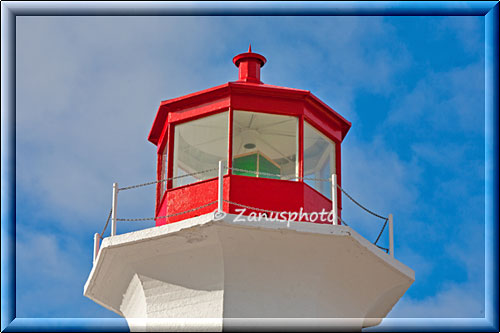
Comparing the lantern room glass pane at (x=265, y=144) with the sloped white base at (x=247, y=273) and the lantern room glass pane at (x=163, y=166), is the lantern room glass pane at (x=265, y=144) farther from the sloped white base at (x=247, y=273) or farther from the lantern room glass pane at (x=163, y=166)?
the sloped white base at (x=247, y=273)

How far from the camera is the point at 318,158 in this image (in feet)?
48.6

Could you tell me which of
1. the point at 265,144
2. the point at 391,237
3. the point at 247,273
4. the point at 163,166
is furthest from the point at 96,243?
the point at 391,237

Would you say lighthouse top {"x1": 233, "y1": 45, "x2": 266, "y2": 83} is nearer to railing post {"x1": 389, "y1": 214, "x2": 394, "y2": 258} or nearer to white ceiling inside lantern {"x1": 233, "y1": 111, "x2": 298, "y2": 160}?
white ceiling inside lantern {"x1": 233, "y1": 111, "x2": 298, "y2": 160}

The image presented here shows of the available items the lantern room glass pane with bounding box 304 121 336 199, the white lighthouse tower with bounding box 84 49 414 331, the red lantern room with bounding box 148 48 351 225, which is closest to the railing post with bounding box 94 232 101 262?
the white lighthouse tower with bounding box 84 49 414 331

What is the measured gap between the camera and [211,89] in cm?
1434

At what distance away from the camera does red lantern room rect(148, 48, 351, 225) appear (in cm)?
1377

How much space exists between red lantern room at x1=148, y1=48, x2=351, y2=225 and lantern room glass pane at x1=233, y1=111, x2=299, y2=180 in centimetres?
1

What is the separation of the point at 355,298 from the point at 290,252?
4.06 ft

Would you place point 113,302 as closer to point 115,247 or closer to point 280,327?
point 115,247

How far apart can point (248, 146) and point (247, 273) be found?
94.6 inches

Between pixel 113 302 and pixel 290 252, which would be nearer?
pixel 290 252

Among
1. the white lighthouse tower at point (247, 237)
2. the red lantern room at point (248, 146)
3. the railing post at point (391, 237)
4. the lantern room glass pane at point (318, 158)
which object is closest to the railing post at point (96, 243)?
the white lighthouse tower at point (247, 237)

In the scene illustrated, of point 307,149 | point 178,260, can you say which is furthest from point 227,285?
point 307,149

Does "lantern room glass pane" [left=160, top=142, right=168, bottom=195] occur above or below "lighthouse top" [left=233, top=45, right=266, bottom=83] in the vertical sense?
below
